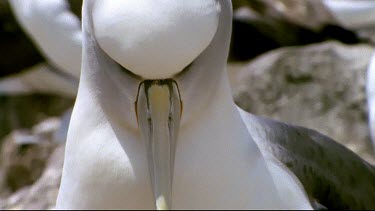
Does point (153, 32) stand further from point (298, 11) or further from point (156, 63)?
point (298, 11)

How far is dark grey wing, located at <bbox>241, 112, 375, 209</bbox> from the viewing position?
274cm

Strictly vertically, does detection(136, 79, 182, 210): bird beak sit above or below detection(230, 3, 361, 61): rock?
above

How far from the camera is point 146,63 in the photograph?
86.2 inches

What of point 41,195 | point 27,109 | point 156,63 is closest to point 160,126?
point 156,63

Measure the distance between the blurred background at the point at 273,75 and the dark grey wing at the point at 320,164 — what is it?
1154mm

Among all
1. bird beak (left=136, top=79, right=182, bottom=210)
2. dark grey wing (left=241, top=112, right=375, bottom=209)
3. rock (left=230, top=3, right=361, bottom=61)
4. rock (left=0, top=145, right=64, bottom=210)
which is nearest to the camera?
bird beak (left=136, top=79, right=182, bottom=210)

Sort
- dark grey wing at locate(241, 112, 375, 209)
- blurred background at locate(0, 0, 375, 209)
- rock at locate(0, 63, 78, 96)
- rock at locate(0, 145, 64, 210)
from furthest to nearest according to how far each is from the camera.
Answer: rock at locate(0, 63, 78, 96) < blurred background at locate(0, 0, 375, 209) < rock at locate(0, 145, 64, 210) < dark grey wing at locate(241, 112, 375, 209)

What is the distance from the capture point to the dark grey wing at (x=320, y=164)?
2.74m

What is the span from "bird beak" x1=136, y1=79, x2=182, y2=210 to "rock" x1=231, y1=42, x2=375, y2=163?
2.63 meters

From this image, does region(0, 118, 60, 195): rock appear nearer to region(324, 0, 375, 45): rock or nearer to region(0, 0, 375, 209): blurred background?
region(0, 0, 375, 209): blurred background

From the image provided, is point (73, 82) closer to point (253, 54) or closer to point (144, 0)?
point (253, 54)

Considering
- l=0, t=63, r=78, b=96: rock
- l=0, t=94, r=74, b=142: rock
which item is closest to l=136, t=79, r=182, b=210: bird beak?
l=0, t=63, r=78, b=96: rock

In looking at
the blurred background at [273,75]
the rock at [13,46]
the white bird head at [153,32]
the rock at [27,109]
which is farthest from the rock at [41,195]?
the rock at [27,109]

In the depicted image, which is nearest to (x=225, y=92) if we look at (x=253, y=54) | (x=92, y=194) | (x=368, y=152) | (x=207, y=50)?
(x=207, y=50)
